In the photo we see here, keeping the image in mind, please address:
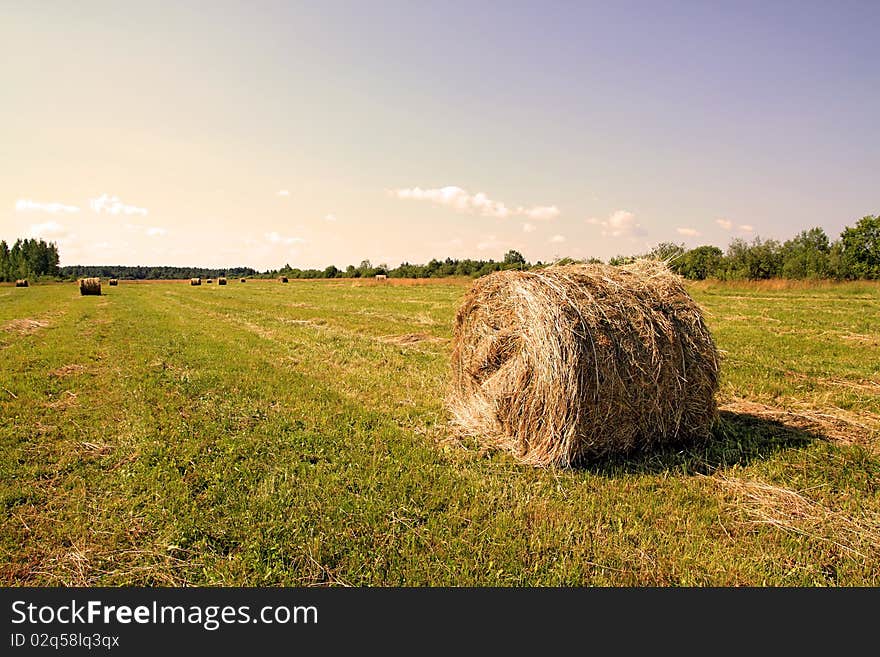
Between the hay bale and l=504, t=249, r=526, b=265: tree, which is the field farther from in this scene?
the hay bale

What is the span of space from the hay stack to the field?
369 millimetres

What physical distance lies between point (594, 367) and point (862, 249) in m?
68.1

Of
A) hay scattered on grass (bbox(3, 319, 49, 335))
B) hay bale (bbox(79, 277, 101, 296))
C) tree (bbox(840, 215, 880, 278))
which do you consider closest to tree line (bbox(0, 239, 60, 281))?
hay bale (bbox(79, 277, 101, 296))

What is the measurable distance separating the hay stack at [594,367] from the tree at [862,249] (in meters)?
62.7

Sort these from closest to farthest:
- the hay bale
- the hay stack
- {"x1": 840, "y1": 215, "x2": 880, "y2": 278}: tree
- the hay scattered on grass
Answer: the hay stack, the hay scattered on grass, the hay bale, {"x1": 840, "y1": 215, "x2": 880, "y2": 278}: tree

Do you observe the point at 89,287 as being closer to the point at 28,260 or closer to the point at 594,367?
the point at 594,367

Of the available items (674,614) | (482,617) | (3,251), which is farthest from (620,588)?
(3,251)

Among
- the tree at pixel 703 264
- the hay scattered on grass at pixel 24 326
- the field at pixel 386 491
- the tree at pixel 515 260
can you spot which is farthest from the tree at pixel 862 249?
the hay scattered on grass at pixel 24 326

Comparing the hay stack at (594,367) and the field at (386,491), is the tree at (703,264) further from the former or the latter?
the hay stack at (594,367)

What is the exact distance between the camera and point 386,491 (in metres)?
4.75

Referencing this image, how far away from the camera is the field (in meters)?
3.70

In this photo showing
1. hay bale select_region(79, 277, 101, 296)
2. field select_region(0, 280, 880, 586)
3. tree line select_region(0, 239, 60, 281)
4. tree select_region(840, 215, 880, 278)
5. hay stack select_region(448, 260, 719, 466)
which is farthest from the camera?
tree line select_region(0, 239, 60, 281)

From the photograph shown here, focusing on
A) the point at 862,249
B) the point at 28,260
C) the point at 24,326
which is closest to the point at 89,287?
the point at 24,326

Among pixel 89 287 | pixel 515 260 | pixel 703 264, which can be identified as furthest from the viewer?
pixel 703 264
